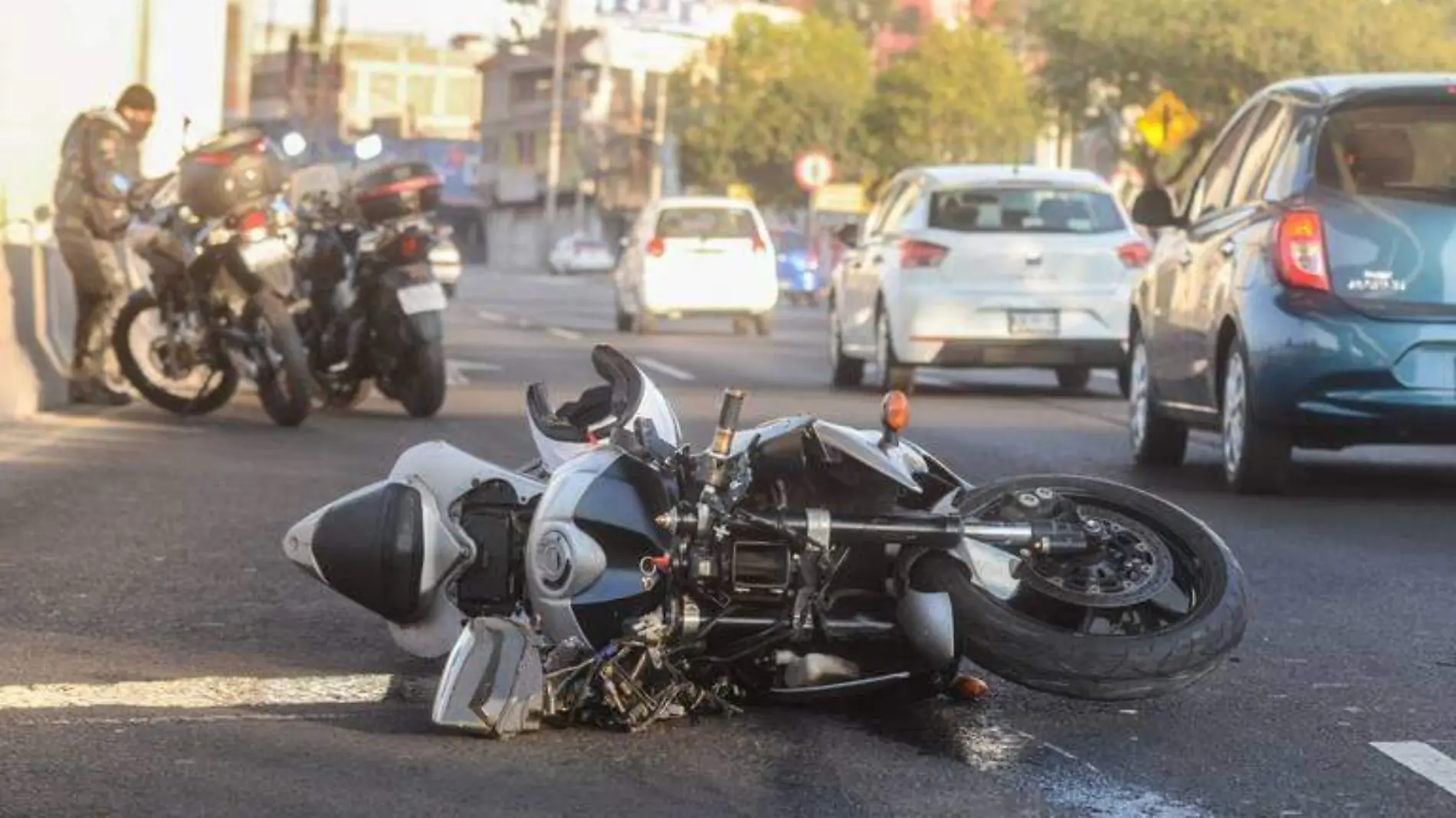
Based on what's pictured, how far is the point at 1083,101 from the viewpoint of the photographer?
5297cm

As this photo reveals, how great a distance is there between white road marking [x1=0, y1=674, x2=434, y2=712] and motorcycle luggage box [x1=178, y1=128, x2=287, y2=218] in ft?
26.3

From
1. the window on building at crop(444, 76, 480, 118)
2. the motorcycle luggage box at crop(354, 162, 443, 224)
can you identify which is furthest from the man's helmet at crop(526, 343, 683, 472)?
the window on building at crop(444, 76, 480, 118)

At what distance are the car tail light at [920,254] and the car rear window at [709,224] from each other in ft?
47.2

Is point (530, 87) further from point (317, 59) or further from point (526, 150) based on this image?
point (317, 59)

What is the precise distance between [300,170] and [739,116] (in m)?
71.7

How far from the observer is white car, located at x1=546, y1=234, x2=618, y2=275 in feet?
300

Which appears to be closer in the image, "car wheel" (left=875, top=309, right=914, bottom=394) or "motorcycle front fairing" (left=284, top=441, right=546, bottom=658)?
"motorcycle front fairing" (left=284, top=441, right=546, bottom=658)

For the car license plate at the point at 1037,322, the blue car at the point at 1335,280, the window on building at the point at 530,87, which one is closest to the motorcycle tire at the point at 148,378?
the blue car at the point at 1335,280

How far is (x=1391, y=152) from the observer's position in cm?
1109

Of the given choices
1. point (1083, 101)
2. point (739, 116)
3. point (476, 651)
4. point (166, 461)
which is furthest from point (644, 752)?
point (739, 116)

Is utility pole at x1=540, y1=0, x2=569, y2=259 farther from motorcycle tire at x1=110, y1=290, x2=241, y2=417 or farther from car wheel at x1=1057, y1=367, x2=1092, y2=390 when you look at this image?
motorcycle tire at x1=110, y1=290, x2=241, y2=417

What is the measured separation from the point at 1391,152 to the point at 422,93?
14474 cm

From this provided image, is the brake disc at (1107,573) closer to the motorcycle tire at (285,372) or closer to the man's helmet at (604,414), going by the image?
the man's helmet at (604,414)

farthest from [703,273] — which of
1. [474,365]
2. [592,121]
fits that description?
[592,121]
